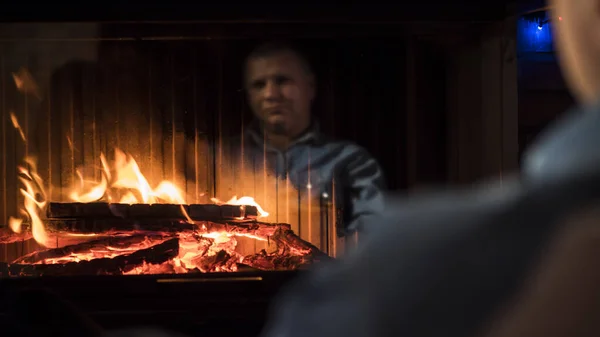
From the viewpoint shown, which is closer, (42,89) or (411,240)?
(411,240)

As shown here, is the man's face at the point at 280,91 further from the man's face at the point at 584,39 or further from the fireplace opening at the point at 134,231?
the man's face at the point at 584,39

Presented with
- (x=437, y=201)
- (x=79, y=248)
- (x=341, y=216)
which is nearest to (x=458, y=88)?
(x=341, y=216)

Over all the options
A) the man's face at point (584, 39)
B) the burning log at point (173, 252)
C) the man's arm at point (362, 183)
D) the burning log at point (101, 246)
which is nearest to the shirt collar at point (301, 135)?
the man's arm at point (362, 183)

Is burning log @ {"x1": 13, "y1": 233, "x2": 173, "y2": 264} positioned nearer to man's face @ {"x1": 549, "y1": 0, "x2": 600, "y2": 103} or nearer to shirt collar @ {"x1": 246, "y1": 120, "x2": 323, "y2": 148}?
shirt collar @ {"x1": 246, "y1": 120, "x2": 323, "y2": 148}

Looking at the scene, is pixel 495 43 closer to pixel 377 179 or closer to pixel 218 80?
pixel 377 179

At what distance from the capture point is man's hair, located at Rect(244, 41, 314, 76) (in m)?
1.50

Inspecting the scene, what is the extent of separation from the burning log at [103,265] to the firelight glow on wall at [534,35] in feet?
3.41

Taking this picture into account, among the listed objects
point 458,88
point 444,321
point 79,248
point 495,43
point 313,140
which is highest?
point 495,43

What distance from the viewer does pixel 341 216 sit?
5.06 feet

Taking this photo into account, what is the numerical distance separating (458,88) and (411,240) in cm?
145

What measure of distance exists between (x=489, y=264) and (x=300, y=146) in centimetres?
141

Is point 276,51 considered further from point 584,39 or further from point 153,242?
point 584,39

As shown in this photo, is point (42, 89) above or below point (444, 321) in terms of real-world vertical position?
above

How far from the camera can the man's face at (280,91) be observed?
1524mm
